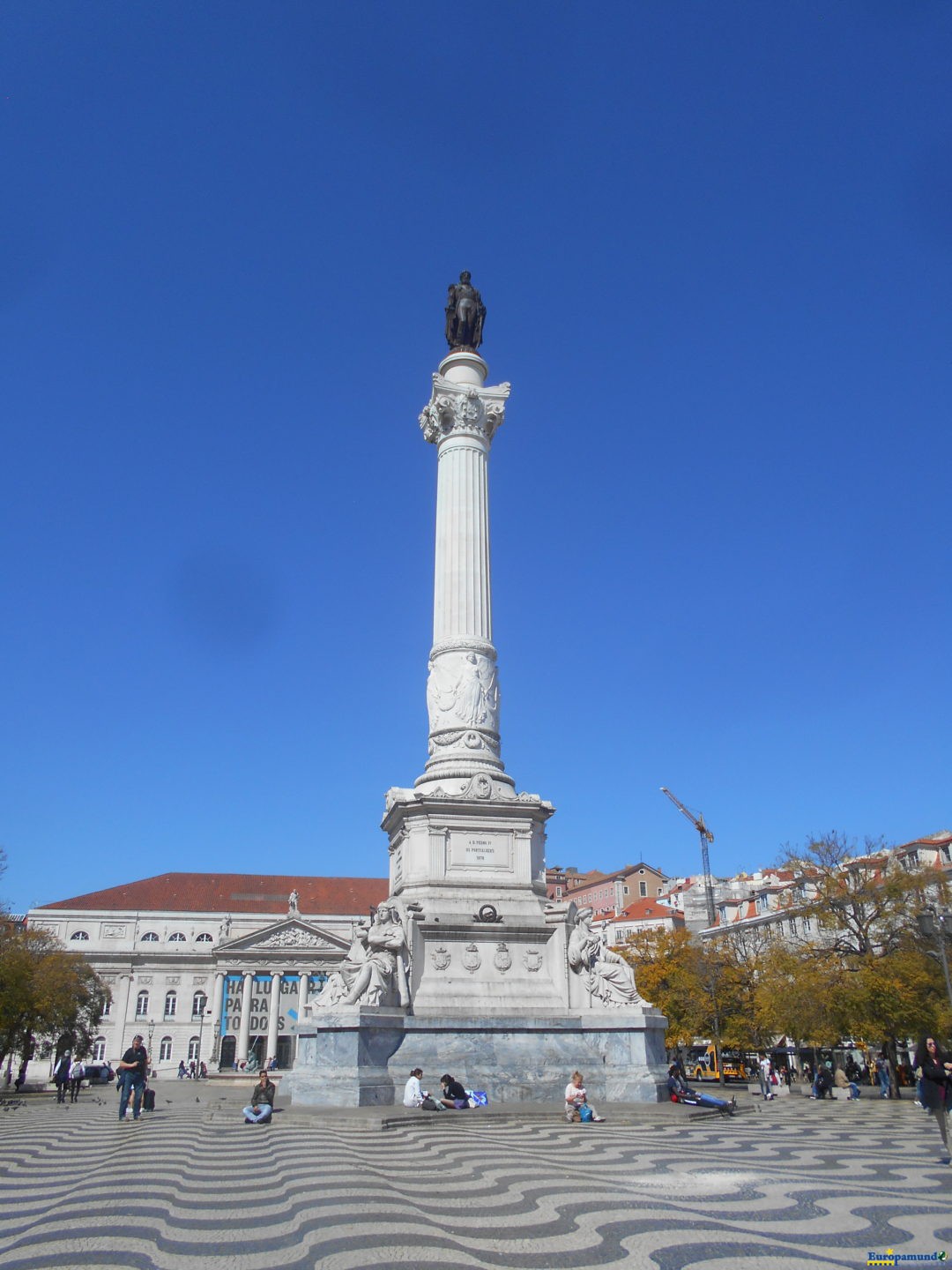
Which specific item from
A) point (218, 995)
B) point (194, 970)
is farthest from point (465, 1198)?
point (194, 970)

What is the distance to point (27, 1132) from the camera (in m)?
16.2

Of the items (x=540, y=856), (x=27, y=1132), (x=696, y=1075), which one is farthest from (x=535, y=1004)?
(x=696, y=1075)

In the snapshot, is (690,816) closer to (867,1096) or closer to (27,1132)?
(867,1096)

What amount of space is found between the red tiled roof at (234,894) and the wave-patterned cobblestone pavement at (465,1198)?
7552 centimetres

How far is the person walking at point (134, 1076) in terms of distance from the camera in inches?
666

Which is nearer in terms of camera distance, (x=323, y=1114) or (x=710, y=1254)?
(x=710, y=1254)

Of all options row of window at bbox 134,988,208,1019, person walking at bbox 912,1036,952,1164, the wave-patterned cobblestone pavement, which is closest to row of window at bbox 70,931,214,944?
row of window at bbox 134,988,208,1019

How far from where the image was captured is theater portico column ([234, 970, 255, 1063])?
80375mm

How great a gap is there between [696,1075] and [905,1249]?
52374 millimetres

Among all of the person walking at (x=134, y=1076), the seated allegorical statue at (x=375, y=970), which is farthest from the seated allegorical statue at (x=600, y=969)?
the person walking at (x=134, y=1076)

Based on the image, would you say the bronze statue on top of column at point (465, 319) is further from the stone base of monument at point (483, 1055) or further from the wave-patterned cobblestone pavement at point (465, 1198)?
the wave-patterned cobblestone pavement at point (465, 1198)

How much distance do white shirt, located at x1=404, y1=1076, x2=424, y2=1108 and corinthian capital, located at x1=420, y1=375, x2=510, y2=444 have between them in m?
16.6

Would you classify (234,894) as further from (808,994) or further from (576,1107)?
(576,1107)

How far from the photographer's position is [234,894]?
89.4 meters
